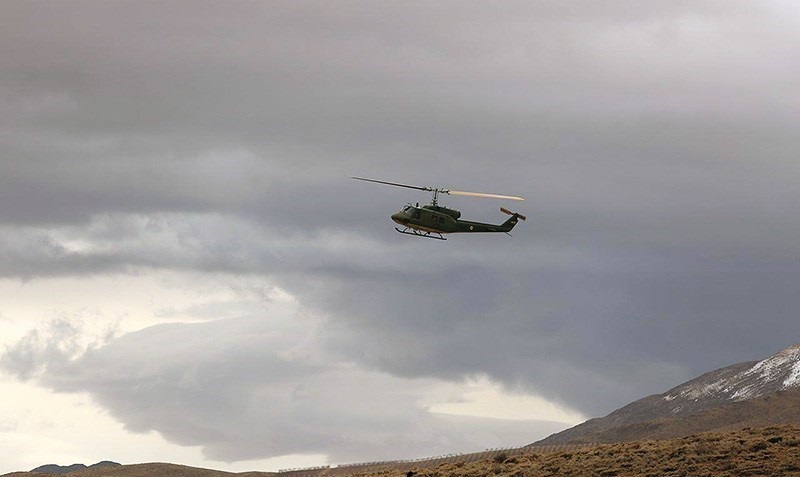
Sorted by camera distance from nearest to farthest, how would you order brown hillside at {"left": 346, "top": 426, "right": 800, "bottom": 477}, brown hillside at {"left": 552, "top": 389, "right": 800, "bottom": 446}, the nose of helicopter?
brown hillside at {"left": 346, "top": 426, "right": 800, "bottom": 477}, the nose of helicopter, brown hillside at {"left": 552, "top": 389, "right": 800, "bottom": 446}

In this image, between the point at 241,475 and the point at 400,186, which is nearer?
the point at 400,186

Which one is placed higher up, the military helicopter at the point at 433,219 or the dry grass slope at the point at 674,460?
the military helicopter at the point at 433,219

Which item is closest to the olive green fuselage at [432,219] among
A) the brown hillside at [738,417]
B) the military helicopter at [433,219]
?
the military helicopter at [433,219]

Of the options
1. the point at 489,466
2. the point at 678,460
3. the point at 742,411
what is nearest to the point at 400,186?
the point at 489,466

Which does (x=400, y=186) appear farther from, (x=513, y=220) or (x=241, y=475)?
(x=241, y=475)

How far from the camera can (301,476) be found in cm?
12500

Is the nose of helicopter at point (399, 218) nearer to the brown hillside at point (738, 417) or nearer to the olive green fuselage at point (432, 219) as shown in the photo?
the olive green fuselage at point (432, 219)

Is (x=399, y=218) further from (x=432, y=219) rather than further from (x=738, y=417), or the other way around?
(x=738, y=417)

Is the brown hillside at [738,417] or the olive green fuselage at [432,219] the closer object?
the olive green fuselage at [432,219]

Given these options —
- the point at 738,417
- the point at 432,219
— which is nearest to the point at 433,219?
the point at 432,219

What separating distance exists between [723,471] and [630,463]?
7071mm

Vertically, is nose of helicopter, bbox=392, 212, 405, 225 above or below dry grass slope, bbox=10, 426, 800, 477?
above

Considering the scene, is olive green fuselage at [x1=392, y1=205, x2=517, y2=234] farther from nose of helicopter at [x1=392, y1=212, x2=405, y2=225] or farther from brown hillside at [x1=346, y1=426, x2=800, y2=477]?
brown hillside at [x1=346, y1=426, x2=800, y2=477]

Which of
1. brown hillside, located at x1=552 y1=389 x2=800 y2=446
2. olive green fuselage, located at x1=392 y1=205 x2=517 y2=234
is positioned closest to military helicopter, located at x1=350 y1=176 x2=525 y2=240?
olive green fuselage, located at x1=392 y1=205 x2=517 y2=234
